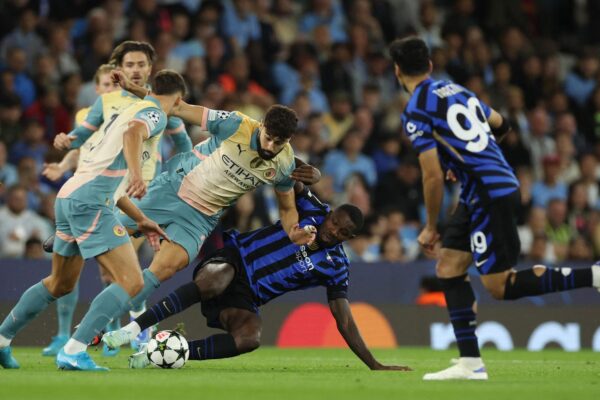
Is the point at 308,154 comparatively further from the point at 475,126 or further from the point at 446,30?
the point at 475,126

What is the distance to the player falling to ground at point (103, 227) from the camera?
25.2 ft

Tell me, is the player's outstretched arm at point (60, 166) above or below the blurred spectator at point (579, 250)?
above

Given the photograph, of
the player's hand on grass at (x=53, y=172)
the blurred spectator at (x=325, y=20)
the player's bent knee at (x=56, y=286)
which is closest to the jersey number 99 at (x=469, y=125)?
the player's bent knee at (x=56, y=286)

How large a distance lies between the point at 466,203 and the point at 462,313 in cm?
68

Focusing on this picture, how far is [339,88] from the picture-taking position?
54.2ft

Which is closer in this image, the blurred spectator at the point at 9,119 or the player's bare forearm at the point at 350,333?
the player's bare forearm at the point at 350,333

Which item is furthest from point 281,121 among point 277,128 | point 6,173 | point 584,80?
point 584,80

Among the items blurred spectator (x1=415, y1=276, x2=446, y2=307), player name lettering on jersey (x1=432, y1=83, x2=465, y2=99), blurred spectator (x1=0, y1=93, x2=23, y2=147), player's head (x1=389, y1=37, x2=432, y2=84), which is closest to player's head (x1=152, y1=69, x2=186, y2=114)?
player's head (x1=389, y1=37, x2=432, y2=84)

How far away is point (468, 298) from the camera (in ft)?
24.6

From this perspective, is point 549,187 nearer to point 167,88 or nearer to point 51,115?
point 51,115

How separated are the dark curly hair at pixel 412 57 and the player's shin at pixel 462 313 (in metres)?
1.32

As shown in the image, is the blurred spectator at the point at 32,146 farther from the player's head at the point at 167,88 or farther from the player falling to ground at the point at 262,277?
the player's head at the point at 167,88

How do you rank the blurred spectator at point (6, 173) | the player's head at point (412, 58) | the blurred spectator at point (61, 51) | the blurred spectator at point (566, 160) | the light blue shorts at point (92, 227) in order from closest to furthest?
the player's head at point (412, 58) < the light blue shorts at point (92, 227) < the blurred spectator at point (6, 173) < the blurred spectator at point (61, 51) < the blurred spectator at point (566, 160)

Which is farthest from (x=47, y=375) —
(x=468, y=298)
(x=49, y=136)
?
(x=49, y=136)
